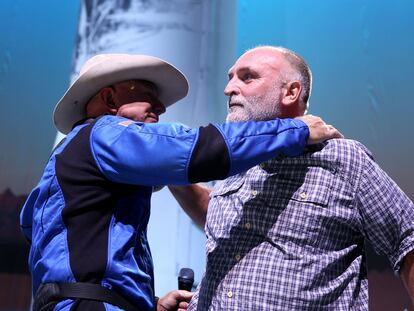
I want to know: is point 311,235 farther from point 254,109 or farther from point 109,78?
point 109,78

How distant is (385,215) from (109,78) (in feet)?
2.03

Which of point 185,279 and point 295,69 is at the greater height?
point 295,69

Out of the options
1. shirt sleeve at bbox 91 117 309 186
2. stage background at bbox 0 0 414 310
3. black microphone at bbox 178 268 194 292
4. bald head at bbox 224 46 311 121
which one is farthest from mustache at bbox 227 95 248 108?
stage background at bbox 0 0 414 310

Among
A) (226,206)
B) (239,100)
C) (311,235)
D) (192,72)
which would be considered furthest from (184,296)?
(192,72)

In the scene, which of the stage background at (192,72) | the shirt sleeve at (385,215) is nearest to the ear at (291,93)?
the shirt sleeve at (385,215)

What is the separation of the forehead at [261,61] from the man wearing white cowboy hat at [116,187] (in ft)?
0.72

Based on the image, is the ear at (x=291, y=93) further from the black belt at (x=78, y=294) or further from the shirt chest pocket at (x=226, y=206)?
the black belt at (x=78, y=294)

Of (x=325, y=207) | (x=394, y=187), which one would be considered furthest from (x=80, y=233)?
(x=394, y=187)

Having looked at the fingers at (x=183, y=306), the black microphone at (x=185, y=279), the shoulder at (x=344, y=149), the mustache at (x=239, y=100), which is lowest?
the fingers at (x=183, y=306)

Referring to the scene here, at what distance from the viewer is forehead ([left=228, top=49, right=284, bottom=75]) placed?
1.35 meters

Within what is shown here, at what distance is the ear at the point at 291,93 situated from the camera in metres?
1.35

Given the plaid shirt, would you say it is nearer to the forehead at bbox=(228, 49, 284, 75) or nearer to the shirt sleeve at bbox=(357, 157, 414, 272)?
the shirt sleeve at bbox=(357, 157, 414, 272)

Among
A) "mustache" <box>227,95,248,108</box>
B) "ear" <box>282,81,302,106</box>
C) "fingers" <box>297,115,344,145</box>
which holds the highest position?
"ear" <box>282,81,302,106</box>

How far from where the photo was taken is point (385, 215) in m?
1.19
